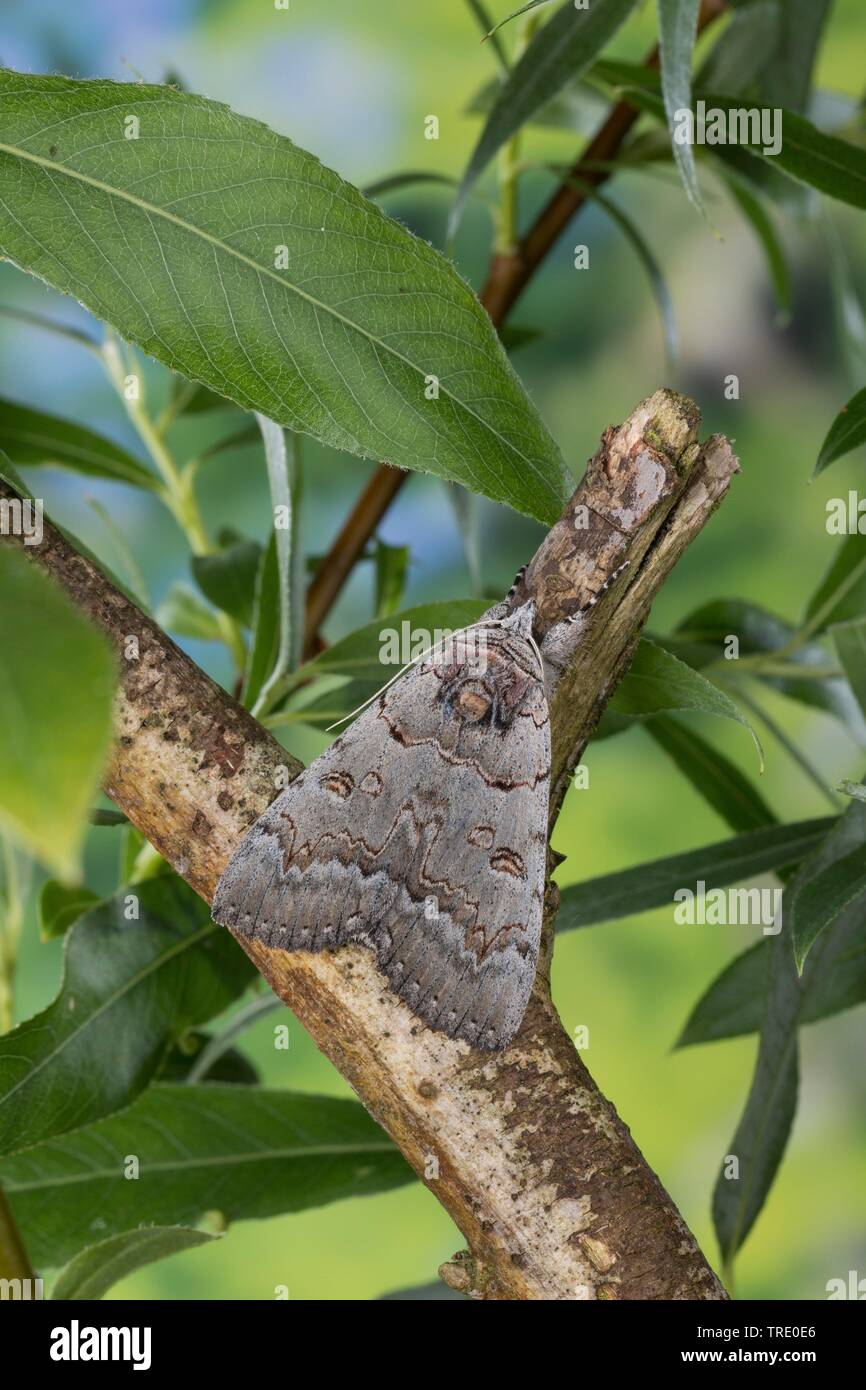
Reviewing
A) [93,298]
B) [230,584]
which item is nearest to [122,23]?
[230,584]

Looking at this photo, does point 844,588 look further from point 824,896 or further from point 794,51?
point 794,51

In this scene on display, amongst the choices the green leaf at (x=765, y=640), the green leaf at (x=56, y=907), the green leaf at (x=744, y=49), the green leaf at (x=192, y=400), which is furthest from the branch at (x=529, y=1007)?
the green leaf at (x=744, y=49)

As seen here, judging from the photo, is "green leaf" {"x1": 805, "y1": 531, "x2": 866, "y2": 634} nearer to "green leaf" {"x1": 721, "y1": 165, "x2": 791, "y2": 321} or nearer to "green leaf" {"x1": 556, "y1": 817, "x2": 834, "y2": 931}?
"green leaf" {"x1": 556, "y1": 817, "x2": 834, "y2": 931}

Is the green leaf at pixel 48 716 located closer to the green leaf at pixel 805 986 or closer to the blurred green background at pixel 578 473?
the green leaf at pixel 805 986

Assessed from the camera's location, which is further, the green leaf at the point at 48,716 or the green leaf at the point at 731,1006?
the green leaf at the point at 731,1006

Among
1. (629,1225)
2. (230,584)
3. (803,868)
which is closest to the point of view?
(629,1225)

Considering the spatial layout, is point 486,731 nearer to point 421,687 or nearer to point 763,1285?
point 421,687

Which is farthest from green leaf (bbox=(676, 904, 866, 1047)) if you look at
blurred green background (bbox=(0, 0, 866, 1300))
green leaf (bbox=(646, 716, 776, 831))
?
blurred green background (bbox=(0, 0, 866, 1300))
